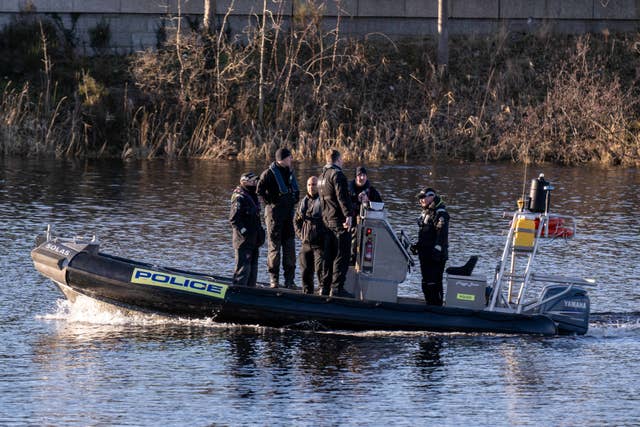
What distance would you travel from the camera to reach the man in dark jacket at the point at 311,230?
43.8ft

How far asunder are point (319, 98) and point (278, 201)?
1844 cm

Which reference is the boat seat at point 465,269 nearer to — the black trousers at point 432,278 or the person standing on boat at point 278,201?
the black trousers at point 432,278

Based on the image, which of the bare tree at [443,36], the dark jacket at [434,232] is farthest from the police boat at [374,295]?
the bare tree at [443,36]

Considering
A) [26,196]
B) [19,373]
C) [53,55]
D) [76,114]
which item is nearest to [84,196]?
[26,196]

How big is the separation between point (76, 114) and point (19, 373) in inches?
794

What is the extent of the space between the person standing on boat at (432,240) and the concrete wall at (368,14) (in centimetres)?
2109

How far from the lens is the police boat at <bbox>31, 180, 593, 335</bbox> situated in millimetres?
12883

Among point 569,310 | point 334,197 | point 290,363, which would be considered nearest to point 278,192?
point 334,197

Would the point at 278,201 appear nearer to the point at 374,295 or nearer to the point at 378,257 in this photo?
the point at 378,257

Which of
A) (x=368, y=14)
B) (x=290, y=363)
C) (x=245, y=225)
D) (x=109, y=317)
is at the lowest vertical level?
(x=290, y=363)

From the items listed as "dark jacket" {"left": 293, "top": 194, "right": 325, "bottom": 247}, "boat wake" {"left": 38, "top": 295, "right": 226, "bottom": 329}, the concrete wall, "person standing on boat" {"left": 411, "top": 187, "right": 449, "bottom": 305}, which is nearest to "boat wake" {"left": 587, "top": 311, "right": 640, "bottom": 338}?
"person standing on boat" {"left": 411, "top": 187, "right": 449, "bottom": 305}

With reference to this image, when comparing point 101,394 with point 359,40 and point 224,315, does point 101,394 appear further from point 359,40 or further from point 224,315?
point 359,40

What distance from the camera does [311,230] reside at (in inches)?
526

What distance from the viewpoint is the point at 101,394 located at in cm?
1076
